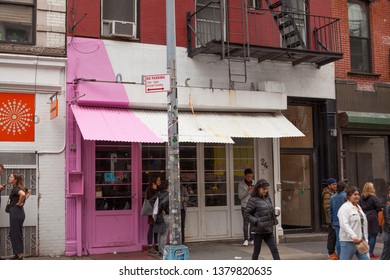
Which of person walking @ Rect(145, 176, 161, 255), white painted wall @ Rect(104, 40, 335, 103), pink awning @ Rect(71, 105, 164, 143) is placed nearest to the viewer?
pink awning @ Rect(71, 105, 164, 143)

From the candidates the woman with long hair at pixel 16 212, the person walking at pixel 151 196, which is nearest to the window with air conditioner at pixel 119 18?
the person walking at pixel 151 196

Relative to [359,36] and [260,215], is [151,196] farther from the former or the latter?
[359,36]

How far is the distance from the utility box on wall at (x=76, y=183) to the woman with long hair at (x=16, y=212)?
1102 millimetres

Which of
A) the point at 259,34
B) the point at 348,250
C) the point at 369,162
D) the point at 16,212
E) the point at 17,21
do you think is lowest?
the point at 348,250

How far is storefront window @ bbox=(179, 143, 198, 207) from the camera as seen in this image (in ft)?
41.5

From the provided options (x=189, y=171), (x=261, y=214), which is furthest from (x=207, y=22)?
(x=261, y=214)

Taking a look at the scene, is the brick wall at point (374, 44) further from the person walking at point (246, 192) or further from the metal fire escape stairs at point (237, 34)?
the person walking at point (246, 192)

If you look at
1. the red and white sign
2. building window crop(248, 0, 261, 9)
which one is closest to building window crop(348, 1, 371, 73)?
building window crop(248, 0, 261, 9)

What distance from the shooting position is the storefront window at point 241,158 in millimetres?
13230

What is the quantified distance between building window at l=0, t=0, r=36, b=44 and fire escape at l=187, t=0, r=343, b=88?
3.74m

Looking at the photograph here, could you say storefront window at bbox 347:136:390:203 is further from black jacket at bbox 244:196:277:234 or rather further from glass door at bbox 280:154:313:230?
black jacket at bbox 244:196:277:234

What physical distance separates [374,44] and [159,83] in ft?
28.7

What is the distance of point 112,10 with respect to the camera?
11914mm

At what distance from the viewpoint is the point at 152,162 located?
40.1 ft
